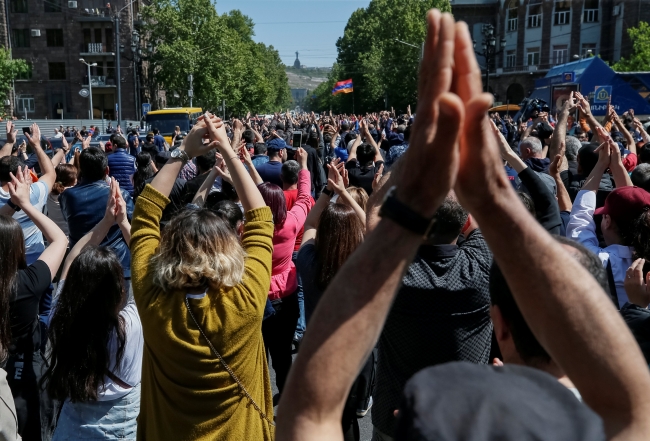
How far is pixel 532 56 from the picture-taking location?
194ft

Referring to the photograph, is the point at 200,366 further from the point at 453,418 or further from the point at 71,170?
the point at 71,170

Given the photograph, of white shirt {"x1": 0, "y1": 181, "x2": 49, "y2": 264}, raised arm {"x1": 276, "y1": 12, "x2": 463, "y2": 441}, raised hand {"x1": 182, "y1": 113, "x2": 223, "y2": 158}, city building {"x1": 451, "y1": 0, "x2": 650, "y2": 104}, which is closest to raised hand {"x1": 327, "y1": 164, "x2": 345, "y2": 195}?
raised hand {"x1": 182, "y1": 113, "x2": 223, "y2": 158}

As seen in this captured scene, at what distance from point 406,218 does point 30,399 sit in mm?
2998

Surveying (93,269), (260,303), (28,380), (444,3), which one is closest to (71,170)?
(28,380)

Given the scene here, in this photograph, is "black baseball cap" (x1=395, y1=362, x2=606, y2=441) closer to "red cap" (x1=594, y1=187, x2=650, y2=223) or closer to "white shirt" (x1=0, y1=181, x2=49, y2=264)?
"red cap" (x1=594, y1=187, x2=650, y2=223)

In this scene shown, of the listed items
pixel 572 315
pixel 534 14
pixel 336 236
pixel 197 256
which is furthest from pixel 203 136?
pixel 534 14

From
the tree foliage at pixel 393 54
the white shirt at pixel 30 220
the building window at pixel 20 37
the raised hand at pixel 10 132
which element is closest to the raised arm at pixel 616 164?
the white shirt at pixel 30 220

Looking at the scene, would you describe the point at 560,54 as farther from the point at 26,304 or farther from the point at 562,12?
the point at 26,304

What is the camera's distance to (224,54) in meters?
56.2

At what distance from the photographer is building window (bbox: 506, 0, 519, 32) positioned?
60250 millimetres

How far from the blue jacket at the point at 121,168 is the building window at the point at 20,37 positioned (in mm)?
53246

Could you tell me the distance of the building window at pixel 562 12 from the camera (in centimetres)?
5662

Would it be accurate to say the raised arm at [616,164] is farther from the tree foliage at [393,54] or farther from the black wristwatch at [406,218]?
the tree foliage at [393,54]

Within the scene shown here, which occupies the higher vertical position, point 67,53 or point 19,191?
point 67,53
